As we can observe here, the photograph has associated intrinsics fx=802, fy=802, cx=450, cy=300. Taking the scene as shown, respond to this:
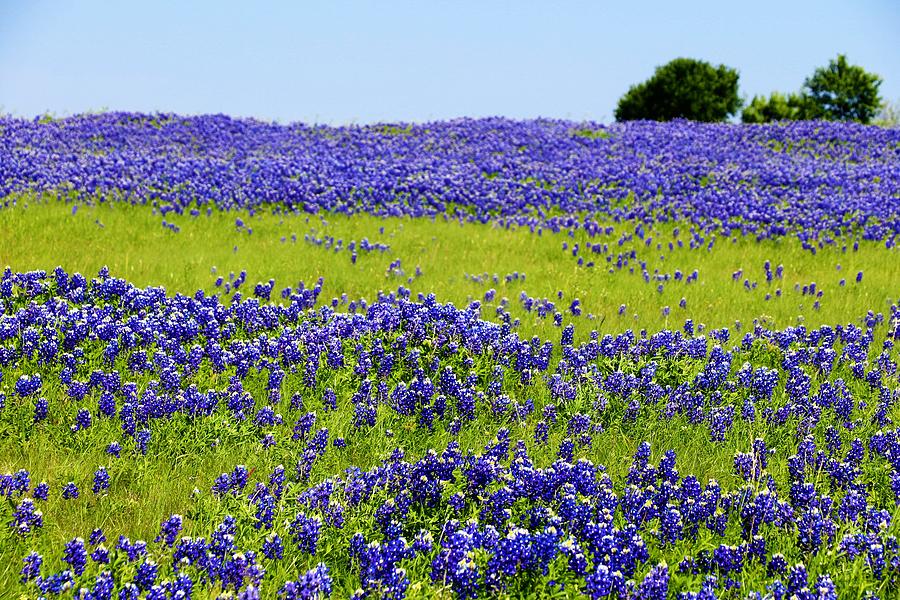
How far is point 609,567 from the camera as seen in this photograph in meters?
4.05

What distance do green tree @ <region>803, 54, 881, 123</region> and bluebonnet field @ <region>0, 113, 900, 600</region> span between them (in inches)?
1288

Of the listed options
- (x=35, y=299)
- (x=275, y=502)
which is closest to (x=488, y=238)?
(x=35, y=299)

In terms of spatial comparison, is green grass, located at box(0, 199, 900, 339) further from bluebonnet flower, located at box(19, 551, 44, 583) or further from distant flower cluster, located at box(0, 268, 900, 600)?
bluebonnet flower, located at box(19, 551, 44, 583)

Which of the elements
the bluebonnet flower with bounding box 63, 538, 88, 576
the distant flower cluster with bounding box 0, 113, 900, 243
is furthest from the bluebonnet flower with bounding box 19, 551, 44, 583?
the distant flower cluster with bounding box 0, 113, 900, 243

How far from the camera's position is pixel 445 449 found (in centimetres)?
561

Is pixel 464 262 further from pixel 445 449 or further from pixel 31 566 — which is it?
pixel 31 566

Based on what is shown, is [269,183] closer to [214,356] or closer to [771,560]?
[214,356]

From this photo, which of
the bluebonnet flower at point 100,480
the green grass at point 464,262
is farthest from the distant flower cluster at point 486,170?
the bluebonnet flower at point 100,480

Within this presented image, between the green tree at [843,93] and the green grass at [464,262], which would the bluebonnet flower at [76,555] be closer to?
the green grass at [464,262]

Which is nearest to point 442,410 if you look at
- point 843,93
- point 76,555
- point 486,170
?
point 76,555

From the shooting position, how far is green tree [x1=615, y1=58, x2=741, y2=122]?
4112cm

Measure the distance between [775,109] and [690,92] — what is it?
817 centimetres

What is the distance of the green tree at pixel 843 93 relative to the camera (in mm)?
42875

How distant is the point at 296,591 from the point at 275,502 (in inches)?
43.3
